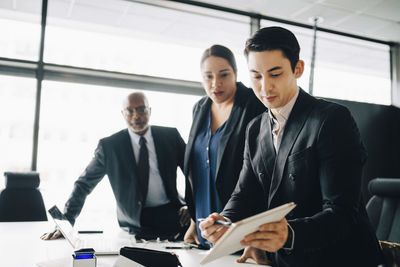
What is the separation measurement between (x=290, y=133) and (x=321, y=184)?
214mm

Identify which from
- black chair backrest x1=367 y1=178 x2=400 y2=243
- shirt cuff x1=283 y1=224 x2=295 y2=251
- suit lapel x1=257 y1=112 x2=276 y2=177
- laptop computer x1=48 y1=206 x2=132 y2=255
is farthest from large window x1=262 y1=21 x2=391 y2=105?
shirt cuff x1=283 y1=224 x2=295 y2=251

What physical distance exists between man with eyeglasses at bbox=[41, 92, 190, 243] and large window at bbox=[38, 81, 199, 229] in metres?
1.29

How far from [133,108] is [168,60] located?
197cm

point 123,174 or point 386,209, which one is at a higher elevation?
point 123,174

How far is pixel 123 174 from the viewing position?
242cm

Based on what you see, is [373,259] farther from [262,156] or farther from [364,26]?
[364,26]

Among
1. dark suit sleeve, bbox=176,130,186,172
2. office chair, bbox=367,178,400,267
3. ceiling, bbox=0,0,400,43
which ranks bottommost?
office chair, bbox=367,178,400,267

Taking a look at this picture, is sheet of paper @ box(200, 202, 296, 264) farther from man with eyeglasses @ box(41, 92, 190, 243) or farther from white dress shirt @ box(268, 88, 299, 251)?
man with eyeglasses @ box(41, 92, 190, 243)

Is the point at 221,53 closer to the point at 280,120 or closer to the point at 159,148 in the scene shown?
the point at 280,120

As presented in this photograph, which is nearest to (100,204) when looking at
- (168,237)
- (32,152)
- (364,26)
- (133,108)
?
(32,152)

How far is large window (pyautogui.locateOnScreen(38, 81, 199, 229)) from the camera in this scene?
378 centimetres

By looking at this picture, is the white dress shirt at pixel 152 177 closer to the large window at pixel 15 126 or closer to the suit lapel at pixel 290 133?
the suit lapel at pixel 290 133

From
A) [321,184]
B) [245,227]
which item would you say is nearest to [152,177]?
[321,184]

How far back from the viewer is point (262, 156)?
1378 mm
